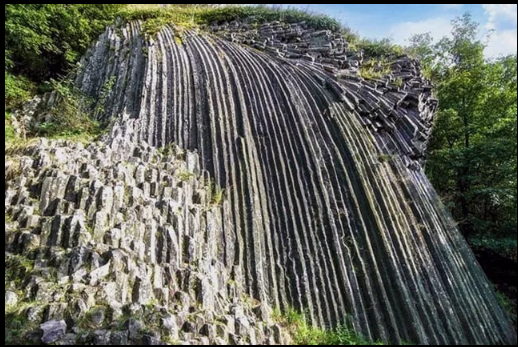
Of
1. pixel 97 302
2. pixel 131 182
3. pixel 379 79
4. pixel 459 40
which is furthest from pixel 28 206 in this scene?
pixel 459 40

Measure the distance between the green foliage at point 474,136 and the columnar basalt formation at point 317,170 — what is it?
5.70 ft

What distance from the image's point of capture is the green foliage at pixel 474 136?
901 cm

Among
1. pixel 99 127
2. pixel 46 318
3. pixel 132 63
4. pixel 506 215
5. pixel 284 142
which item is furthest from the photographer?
pixel 132 63

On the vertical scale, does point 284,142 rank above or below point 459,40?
below

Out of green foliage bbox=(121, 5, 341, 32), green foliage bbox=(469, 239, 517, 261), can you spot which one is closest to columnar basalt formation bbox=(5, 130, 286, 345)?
green foliage bbox=(469, 239, 517, 261)

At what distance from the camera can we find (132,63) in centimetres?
1230

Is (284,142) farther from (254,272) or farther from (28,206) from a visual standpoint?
(28,206)

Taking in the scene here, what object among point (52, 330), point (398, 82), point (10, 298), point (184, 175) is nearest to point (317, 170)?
point (184, 175)

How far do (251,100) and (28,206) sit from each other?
6494 millimetres

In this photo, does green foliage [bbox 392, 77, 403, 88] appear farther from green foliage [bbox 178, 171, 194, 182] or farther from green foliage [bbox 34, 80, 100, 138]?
green foliage [bbox 34, 80, 100, 138]

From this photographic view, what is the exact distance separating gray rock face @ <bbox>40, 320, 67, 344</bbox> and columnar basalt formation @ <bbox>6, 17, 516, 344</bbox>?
327 centimetres

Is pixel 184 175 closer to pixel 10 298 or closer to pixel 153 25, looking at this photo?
pixel 10 298

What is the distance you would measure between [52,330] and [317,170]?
621 centimetres

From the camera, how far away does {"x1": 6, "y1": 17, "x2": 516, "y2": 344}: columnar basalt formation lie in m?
6.73
